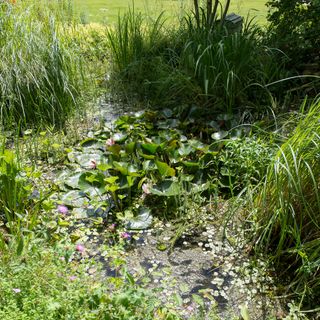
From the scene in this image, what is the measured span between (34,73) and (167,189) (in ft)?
4.86

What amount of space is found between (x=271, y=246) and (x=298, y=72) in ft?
7.15

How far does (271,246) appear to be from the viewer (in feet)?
7.38

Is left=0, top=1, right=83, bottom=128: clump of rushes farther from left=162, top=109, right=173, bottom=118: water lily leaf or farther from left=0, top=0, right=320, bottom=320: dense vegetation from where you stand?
left=162, top=109, right=173, bottom=118: water lily leaf

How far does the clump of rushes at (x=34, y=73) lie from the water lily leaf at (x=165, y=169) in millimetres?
1129

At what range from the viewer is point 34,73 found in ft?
10.6

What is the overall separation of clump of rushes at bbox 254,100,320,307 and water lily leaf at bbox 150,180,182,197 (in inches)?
19.9

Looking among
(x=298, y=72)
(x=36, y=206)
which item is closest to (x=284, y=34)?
(x=298, y=72)

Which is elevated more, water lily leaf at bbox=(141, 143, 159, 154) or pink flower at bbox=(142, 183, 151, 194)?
water lily leaf at bbox=(141, 143, 159, 154)

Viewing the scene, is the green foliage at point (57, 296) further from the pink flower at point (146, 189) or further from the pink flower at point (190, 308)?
the pink flower at point (146, 189)

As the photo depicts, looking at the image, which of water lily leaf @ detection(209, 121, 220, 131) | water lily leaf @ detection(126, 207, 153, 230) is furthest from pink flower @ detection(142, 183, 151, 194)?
water lily leaf @ detection(209, 121, 220, 131)

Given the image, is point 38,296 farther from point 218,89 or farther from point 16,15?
point 16,15

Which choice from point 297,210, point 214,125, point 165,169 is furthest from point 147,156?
point 297,210

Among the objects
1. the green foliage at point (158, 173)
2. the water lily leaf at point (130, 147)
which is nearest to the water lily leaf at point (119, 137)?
the green foliage at point (158, 173)

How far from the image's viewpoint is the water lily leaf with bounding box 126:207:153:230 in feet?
7.84
